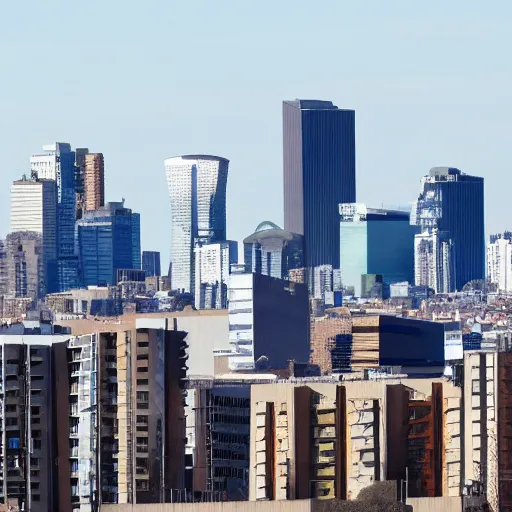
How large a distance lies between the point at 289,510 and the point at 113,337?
13.1 m

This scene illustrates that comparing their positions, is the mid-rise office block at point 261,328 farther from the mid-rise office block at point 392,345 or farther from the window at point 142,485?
the window at point 142,485

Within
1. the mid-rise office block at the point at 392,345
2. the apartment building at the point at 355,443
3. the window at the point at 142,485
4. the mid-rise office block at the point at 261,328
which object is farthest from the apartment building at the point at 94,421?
the mid-rise office block at the point at 261,328

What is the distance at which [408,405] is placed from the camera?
5831 centimetres

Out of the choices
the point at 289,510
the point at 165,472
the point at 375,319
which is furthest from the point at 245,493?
the point at 375,319

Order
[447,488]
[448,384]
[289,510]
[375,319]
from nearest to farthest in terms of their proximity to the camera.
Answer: [289,510]
[447,488]
[448,384]
[375,319]

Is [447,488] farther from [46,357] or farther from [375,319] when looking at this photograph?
[375,319]

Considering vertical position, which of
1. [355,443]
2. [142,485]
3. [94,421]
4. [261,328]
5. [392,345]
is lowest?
[392,345]

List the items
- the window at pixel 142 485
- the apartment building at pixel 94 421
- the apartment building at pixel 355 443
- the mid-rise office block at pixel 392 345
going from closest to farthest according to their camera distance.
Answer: the apartment building at pixel 355 443 < the window at pixel 142 485 < the apartment building at pixel 94 421 < the mid-rise office block at pixel 392 345

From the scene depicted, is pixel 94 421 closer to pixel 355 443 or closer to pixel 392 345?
pixel 355 443

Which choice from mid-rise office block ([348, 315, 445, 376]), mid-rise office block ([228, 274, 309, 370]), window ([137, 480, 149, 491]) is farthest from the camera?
mid-rise office block ([228, 274, 309, 370])

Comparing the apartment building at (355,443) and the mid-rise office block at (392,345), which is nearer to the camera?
the apartment building at (355,443)

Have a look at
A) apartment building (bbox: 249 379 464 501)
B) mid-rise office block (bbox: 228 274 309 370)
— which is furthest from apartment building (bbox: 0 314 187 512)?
mid-rise office block (bbox: 228 274 309 370)

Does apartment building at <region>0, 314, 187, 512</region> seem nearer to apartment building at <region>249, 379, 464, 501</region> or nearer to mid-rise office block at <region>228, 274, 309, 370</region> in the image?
apartment building at <region>249, 379, 464, 501</region>

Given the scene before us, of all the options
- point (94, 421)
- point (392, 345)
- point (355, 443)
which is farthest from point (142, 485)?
point (392, 345)
